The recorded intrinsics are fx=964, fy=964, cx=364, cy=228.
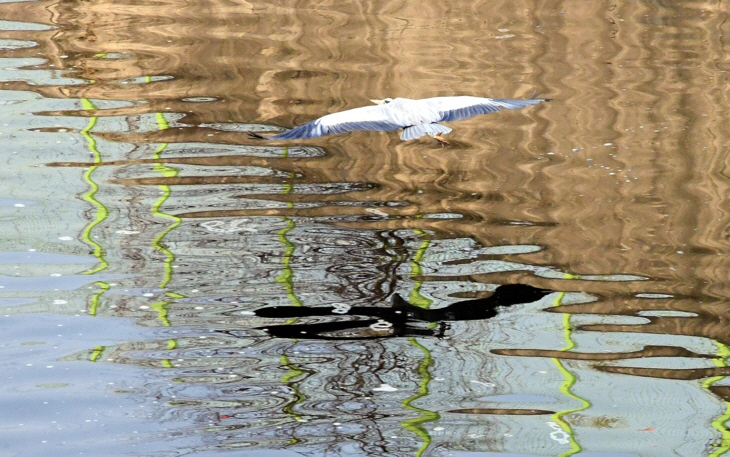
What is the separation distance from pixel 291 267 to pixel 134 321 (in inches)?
33.3

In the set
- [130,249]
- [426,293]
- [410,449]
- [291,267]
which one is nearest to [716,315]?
[426,293]

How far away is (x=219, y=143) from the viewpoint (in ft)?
20.7

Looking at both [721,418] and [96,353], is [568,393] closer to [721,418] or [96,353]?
[721,418]

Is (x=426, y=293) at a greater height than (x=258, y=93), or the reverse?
(x=258, y=93)

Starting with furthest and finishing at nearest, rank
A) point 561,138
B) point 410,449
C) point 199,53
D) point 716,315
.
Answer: point 199,53 < point 561,138 < point 716,315 < point 410,449

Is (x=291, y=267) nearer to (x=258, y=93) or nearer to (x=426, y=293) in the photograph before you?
(x=426, y=293)

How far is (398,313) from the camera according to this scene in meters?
4.39

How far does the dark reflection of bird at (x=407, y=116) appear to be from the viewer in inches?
190

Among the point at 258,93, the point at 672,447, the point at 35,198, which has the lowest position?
the point at 672,447

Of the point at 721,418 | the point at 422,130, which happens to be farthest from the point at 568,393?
the point at 422,130

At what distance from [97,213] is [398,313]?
2.01 m

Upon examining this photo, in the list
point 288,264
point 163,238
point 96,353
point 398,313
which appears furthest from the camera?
point 163,238

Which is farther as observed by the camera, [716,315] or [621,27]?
[621,27]

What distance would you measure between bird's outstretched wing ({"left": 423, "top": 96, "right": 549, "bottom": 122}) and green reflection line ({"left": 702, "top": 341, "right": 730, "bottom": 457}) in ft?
5.55
